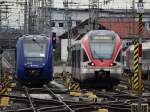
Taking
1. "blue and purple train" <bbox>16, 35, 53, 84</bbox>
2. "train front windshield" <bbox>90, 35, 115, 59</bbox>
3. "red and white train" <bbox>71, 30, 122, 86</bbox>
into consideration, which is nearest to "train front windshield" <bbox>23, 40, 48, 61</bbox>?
"blue and purple train" <bbox>16, 35, 53, 84</bbox>

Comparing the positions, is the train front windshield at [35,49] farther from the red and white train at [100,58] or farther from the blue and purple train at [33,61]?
the red and white train at [100,58]

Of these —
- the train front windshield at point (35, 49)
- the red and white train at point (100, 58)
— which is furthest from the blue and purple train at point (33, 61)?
the red and white train at point (100, 58)

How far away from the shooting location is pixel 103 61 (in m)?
29.0

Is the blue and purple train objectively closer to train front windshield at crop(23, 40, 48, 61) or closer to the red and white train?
train front windshield at crop(23, 40, 48, 61)

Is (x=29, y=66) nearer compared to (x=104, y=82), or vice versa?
(x=104, y=82)

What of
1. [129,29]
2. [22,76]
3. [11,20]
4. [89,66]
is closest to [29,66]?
[22,76]

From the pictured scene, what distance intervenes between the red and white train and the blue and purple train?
303 centimetres

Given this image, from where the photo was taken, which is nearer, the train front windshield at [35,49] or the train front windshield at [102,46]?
the train front windshield at [102,46]

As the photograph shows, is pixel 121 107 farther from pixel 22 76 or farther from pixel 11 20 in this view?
pixel 11 20

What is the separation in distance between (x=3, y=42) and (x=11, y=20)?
11.8m

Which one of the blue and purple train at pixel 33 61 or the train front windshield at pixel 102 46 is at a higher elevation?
the train front windshield at pixel 102 46

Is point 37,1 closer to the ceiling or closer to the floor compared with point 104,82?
closer to the ceiling

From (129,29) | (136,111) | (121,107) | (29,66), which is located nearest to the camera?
(136,111)

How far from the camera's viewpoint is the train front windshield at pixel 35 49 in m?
32.0
